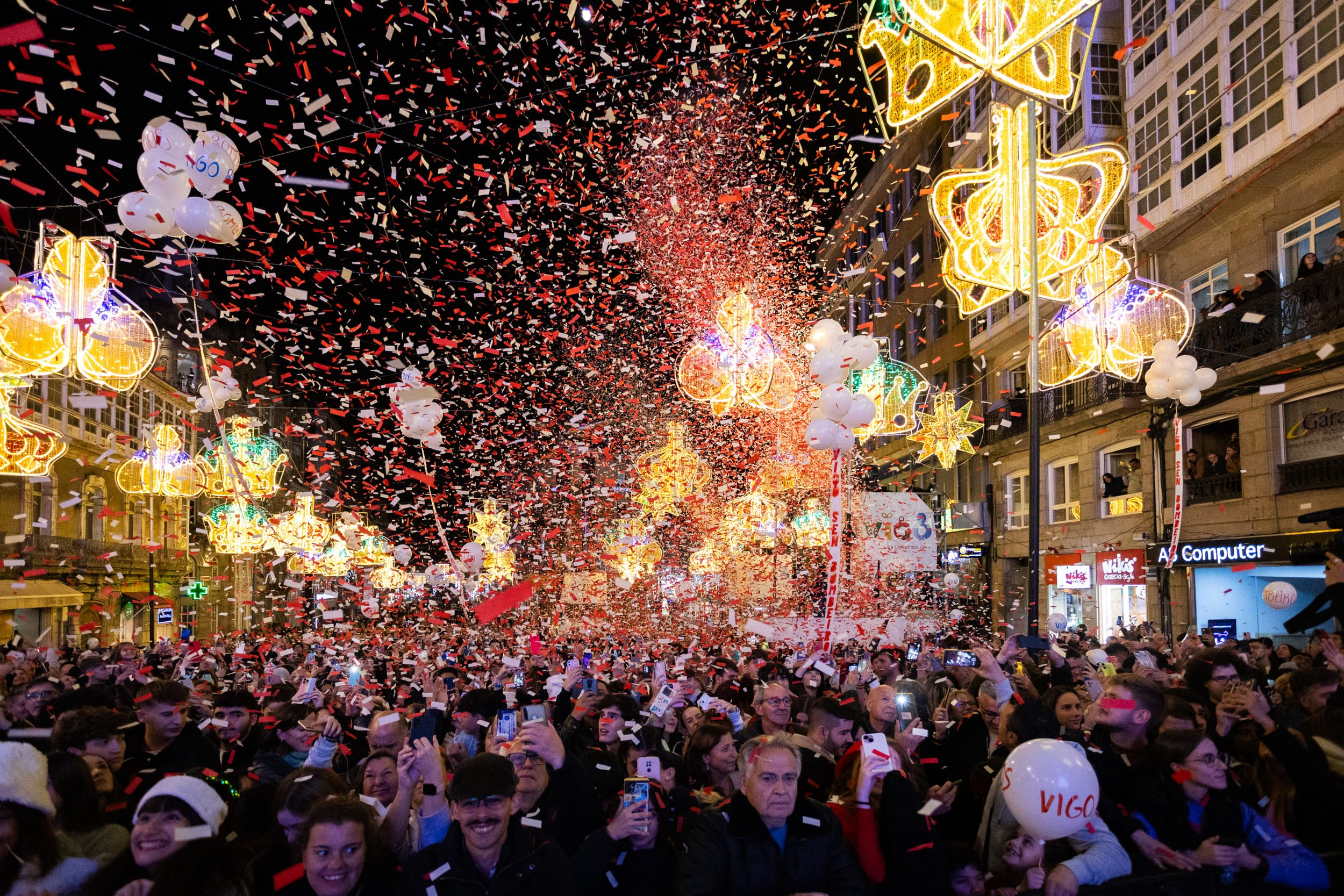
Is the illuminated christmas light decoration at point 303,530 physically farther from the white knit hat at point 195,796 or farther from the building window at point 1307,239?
the building window at point 1307,239

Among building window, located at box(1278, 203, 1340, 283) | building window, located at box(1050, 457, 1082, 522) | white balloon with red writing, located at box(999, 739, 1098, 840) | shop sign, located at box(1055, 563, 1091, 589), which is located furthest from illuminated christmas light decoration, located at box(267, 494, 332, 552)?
building window, located at box(1278, 203, 1340, 283)

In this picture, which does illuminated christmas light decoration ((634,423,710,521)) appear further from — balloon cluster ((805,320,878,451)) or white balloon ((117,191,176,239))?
white balloon ((117,191,176,239))

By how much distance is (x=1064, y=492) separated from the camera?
26.8m

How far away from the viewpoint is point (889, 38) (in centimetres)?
985

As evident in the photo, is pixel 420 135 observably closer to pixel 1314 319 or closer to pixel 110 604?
pixel 1314 319

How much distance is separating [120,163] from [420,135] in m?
3.50

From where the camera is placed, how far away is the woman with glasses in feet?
13.4

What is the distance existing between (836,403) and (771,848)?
7.04 metres

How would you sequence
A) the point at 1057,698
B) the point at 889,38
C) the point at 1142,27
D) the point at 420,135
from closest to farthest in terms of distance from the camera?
the point at 1057,698 < the point at 889,38 < the point at 420,135 < the point at 1142,27

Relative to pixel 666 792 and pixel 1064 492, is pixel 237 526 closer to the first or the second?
pixel 666 792

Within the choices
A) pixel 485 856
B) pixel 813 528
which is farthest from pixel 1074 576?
pixel 485 856

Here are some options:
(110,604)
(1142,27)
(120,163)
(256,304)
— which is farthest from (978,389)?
(110,604)

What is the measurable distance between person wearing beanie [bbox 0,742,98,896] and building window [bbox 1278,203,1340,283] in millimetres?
18529

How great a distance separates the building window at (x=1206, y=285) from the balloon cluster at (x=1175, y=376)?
642cm
